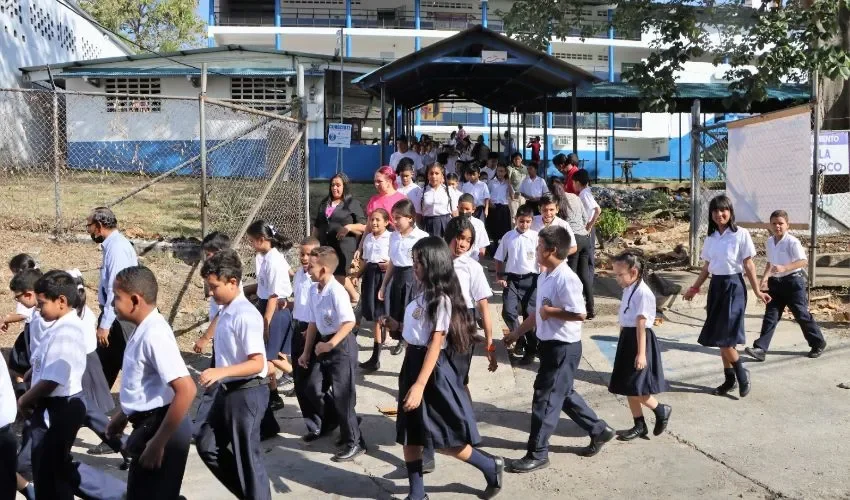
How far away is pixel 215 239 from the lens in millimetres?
6488

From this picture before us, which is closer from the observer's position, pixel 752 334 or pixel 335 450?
pixel 335 450

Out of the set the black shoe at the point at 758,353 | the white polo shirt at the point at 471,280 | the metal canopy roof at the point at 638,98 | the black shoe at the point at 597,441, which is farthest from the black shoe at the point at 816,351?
the metal canopy roof at the point at 638,98

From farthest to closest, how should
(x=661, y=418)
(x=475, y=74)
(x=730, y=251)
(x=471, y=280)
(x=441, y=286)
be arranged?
1. (x=475, y=74)
2. (x=730, y=251)
3. (x=471, y=280)
4. (x=661, y=418)
5. (x=441, y=286)

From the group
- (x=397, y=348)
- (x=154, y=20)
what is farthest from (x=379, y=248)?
(x=154, y=20)

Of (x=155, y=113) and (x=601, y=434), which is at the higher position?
(x=155, y=113)

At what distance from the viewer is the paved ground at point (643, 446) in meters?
5.16

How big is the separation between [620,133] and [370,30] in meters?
13.3

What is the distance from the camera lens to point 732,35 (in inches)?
567

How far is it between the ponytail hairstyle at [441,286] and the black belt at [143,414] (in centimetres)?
156

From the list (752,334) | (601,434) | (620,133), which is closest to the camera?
(601,434)

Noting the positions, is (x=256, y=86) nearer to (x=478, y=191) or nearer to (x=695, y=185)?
(x=478, y=191)

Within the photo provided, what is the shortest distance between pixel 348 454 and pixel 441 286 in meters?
1.58

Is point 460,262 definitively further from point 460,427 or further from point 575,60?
point 575,60

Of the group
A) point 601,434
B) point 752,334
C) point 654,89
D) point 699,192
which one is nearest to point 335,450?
point 601,434
